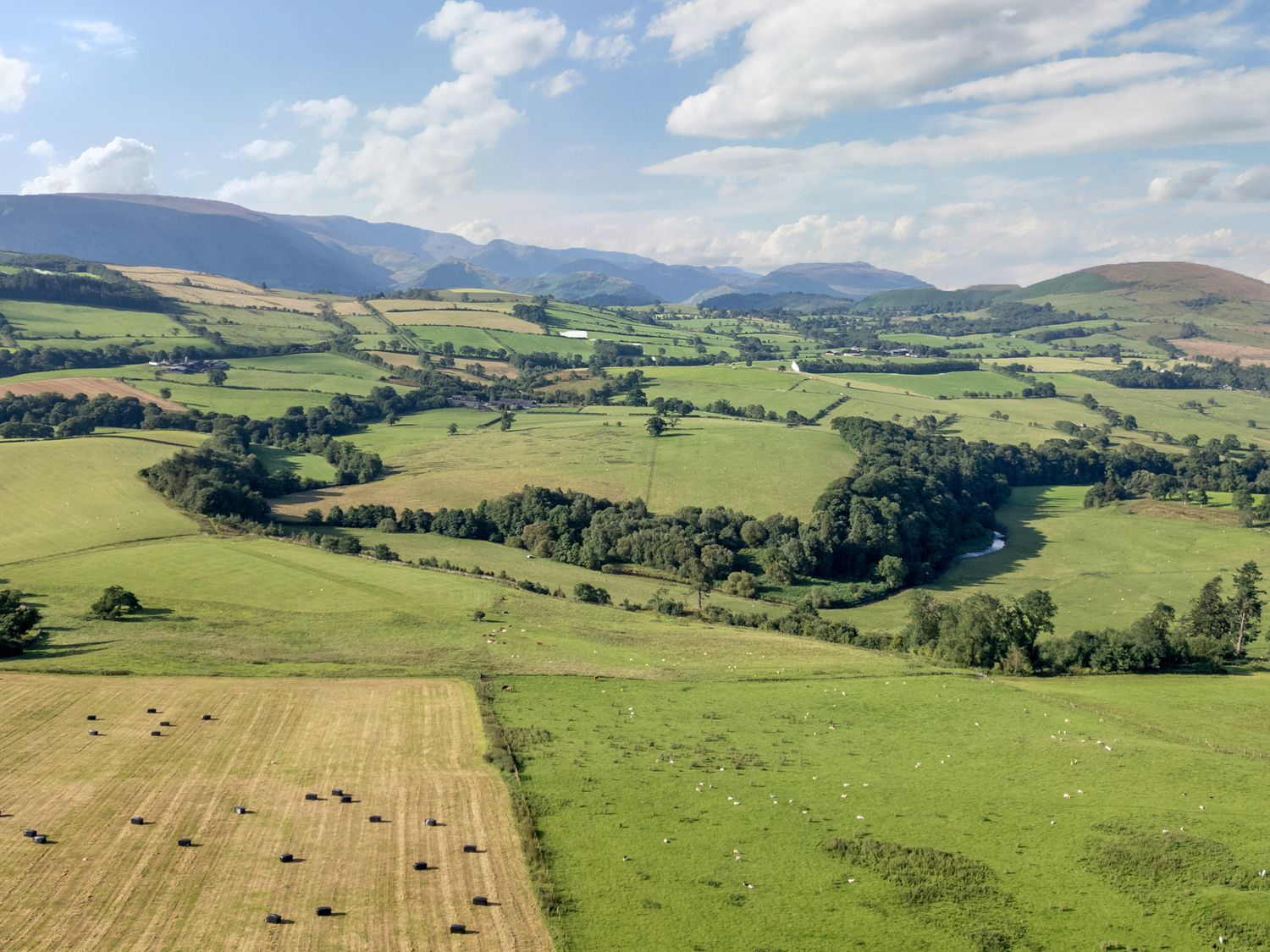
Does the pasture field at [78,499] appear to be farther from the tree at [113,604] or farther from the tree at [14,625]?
the tree at [14,625]

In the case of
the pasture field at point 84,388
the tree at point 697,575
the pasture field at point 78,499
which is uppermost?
the pasture field at point 84,388

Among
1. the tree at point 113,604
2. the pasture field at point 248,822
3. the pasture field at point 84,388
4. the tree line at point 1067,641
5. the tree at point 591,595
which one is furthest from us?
the pasture field at point 84,388

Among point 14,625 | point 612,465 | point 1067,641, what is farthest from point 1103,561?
point 14,625

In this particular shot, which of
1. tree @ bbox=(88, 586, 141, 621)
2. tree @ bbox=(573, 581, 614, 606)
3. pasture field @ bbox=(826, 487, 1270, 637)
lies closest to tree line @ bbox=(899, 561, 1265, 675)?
pasture field @ bbox=(826, 487, 1270, 637)

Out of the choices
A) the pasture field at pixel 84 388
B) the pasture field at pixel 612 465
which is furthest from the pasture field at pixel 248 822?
the pasture field at pixel 84 388

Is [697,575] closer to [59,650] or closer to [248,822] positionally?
[59,650]

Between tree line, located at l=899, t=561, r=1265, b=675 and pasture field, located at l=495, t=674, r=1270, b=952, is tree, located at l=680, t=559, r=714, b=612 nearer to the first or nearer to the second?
tree line, located at l=899, t=561, r=1265, b=675
